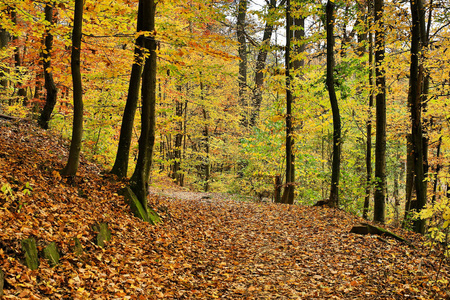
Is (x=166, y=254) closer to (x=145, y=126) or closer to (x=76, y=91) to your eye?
(x=145, y=126)

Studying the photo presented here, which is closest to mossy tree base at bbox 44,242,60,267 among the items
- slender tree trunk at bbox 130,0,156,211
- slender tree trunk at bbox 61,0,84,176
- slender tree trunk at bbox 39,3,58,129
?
slender tree trunk at bbox 61,0,84,176

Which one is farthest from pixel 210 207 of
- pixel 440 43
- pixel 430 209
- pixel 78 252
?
pixel 440 43

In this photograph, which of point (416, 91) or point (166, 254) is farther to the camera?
point (416, 91)

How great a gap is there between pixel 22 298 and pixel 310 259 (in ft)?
17.7

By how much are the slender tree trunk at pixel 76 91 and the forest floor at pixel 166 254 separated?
1.41 ft

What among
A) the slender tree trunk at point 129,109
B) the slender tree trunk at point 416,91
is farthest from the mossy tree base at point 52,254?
the slender tree trunk at point 416,91

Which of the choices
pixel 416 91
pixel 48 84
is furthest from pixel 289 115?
pixel 48 84

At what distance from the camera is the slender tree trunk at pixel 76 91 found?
6.11 m

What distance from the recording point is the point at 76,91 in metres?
6.37

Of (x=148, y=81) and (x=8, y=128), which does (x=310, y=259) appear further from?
(x=8, y=128)

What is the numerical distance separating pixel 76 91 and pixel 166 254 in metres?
3.73

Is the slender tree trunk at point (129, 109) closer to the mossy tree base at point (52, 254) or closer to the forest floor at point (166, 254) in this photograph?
the forest floor at point (166, 254)

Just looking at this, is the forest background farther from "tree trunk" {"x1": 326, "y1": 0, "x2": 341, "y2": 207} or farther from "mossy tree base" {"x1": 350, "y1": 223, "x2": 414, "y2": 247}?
"mossy tree base" {"x1": 350, "y1": 223, "x2": 414, "y2": 247}

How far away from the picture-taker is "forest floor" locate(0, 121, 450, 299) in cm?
422
